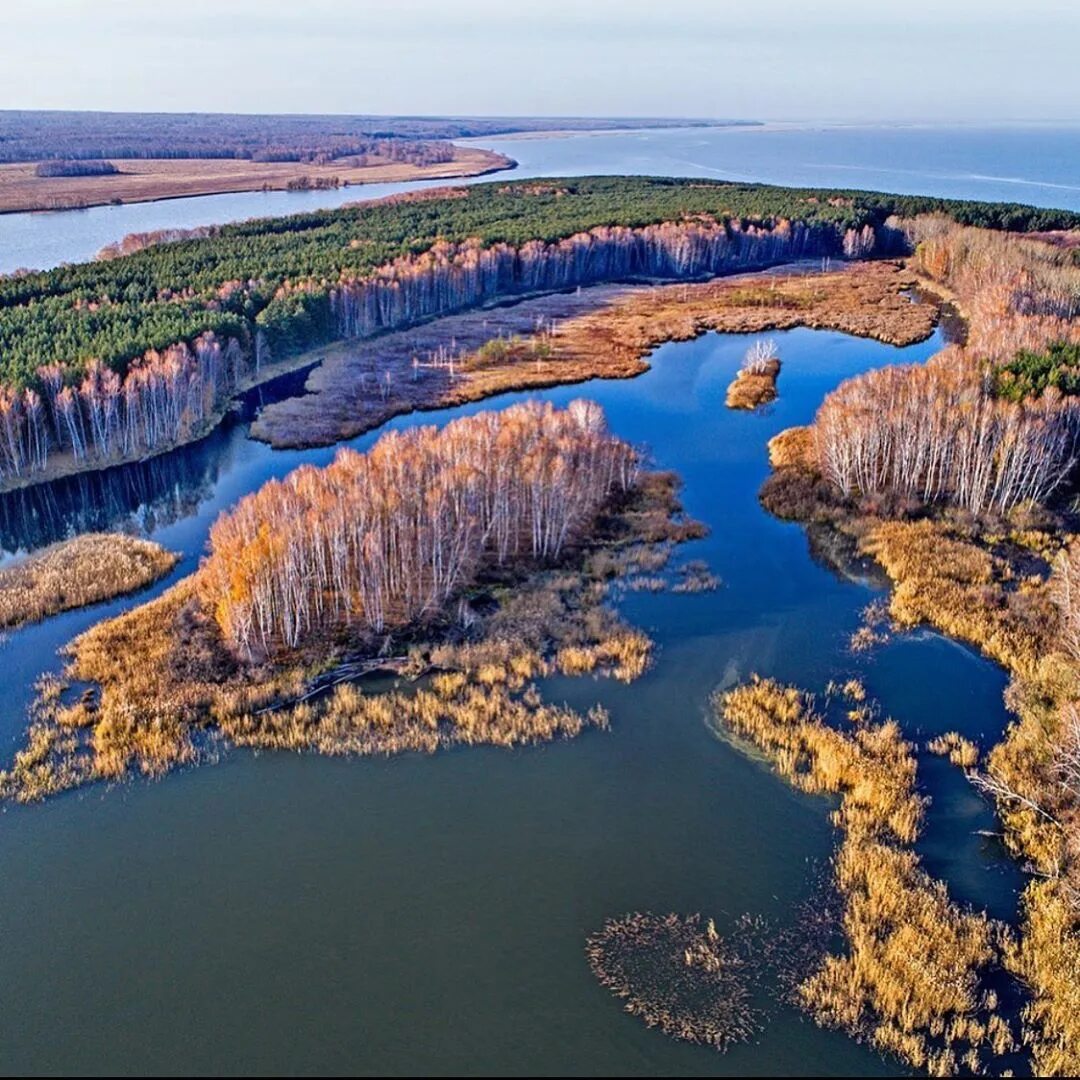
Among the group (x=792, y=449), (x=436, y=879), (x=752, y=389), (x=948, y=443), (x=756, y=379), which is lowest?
(x=436, y=879)

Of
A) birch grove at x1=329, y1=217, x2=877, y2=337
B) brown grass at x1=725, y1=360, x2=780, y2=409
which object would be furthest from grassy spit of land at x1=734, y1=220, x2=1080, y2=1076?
birch grove at x1=329, y1=217, x2=877, y2=337

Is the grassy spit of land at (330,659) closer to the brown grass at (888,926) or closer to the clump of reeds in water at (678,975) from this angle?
the brown grass at (888,926)

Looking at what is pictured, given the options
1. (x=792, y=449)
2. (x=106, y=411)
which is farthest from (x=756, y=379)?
(x=106, y=411)

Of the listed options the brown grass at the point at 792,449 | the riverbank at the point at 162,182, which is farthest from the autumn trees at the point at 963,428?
the riverbank at the point at 162,182

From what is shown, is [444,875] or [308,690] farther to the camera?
[308,690]

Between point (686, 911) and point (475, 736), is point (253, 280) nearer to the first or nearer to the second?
point (475, 736)

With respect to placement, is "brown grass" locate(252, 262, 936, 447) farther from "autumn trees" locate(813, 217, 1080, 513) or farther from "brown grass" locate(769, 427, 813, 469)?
"autumn trees" locate(813, 217, 1080, 513)

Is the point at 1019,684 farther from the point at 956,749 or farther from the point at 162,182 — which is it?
the point at 162,182
